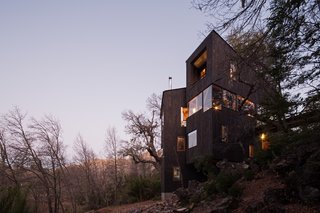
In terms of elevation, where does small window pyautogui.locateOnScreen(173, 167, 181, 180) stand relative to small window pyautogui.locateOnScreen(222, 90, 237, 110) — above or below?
below

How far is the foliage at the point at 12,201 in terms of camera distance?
7.47 metres

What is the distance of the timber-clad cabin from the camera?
22031mm

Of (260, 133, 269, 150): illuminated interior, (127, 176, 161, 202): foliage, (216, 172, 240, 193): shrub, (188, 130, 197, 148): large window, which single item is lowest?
(127, 176, 161, 202): foliage

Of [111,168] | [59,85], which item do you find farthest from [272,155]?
[59,85]

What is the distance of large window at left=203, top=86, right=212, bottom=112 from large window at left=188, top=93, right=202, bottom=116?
36.0 inches

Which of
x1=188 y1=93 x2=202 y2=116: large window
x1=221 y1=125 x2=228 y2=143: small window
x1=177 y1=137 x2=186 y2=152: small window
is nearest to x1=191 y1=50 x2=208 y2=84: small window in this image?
x1=188 y1=93 x2=202 y2=116: large window

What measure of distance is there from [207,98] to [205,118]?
4.41 feet

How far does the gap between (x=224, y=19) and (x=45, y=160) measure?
24607 mm

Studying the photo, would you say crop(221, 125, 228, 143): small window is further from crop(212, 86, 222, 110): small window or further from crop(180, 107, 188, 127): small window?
crop(180, 107, 188, 127): small window

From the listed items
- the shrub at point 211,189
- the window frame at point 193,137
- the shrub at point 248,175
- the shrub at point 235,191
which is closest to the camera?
the shrub at point 235,191

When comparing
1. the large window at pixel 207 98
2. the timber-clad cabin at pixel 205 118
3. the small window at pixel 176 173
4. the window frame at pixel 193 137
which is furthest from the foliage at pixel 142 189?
the large window at pixel 207 98

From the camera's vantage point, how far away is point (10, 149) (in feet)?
87.4

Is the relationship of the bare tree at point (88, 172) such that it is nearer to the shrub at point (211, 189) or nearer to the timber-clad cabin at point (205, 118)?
the timber-clad cabin at point (205, 118)

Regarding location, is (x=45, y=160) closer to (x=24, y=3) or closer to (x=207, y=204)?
(x=24, y=3)
